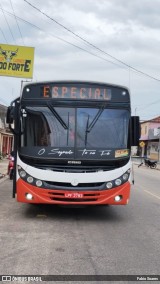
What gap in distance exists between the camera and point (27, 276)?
556cm

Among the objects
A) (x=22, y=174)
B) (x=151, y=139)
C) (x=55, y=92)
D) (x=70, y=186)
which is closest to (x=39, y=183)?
(x=22, y=174)

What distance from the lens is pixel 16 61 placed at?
26.9 m

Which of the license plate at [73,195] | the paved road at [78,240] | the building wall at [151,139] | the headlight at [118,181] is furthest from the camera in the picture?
the building wall at [151,139]

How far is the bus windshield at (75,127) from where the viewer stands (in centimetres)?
969

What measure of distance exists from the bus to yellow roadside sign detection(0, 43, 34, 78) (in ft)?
55.9

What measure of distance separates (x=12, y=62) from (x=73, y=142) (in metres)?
18.3

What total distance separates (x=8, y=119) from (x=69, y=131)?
1.59 meters

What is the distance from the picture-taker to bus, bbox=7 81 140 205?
31.1ft

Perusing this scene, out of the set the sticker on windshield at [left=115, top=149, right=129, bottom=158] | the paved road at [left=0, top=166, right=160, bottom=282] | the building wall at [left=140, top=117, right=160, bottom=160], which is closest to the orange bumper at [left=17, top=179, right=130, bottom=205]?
the paved road at [left=0, top=166, right=160, bottom=282]

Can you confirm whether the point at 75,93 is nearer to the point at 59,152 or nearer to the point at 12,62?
the point at 59,152

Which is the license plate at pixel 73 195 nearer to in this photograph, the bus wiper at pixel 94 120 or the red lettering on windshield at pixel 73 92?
the bus wiper at pixel 94 120

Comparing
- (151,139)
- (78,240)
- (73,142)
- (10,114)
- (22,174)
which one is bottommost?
(78,240)

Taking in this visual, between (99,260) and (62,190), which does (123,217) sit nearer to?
(62,190)

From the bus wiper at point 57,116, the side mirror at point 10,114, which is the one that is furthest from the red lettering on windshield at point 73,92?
the side mirror at point 10,114
